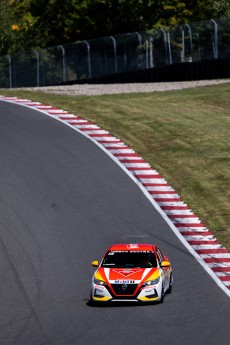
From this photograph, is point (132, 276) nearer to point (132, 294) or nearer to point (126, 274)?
point (126, 274)

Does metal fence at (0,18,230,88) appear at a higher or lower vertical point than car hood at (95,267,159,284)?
higher

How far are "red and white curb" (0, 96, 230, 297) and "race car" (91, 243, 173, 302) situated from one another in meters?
2.08

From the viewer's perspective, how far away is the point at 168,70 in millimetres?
61688

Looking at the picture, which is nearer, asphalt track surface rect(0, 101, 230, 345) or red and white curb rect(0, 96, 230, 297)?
asphalt track surface rect(0, 101, 230, 345)

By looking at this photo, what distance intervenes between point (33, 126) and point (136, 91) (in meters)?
15.2

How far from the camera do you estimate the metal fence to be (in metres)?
60.0

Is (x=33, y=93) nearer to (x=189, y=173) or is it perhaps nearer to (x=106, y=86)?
(x=106, y=86)

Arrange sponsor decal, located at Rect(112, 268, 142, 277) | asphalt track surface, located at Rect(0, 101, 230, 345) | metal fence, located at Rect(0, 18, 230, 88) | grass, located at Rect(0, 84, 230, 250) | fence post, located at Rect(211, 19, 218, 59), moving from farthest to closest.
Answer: fence post, located at Rect(211, 19, 218, 59) < metal fence, located at Rect(0, 18, 230, 88) < grass, located at Rect(0, 84, 230, 250) < sponsor decal, located at Rect(112, 268, 142, 277) < asphalt track surface, located at Rect(0, 101, 230, 345)

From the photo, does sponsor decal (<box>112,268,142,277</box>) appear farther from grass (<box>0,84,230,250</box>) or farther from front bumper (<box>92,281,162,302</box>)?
grass (<box>0,84,230,250</box>)

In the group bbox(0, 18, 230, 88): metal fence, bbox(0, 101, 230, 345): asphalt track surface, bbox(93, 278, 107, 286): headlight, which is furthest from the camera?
bbox(0, 18, 230, 88): metal fence

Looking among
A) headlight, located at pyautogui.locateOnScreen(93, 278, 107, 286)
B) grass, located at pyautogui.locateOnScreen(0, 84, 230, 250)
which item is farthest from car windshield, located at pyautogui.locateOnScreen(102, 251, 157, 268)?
grass, located at pyautogui.locateOnScreen(0, 84, 230, 250)

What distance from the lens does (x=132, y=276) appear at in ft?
78.6

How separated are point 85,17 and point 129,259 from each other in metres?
63.2

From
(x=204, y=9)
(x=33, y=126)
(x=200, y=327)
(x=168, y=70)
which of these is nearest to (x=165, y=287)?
(x=200, y=327)
